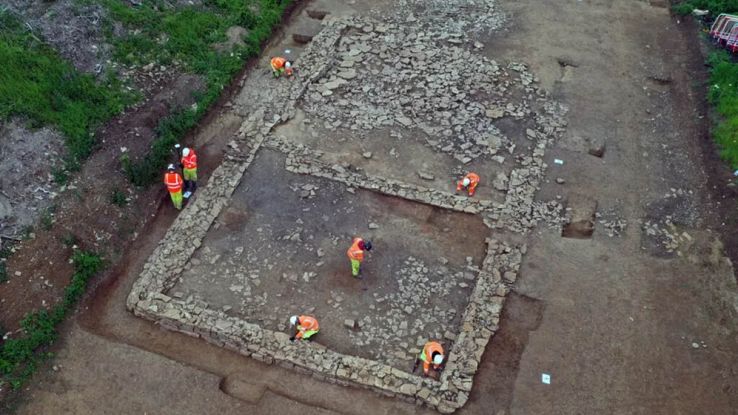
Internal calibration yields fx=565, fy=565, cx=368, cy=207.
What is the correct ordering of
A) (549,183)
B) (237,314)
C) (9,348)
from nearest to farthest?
(9,348), (237,314), (549,183)

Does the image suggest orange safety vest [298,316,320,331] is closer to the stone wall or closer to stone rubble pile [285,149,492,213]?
the stone wall

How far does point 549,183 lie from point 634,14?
35.2 ft

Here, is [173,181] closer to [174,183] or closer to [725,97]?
[174,183]

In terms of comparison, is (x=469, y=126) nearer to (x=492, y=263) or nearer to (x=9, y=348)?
(x=492, y=263)

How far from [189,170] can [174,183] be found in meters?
0.74

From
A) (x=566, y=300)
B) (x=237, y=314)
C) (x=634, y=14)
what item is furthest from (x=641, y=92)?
(x=237, y=314)

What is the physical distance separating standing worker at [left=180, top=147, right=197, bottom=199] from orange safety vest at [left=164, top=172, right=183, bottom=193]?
1.54 ft

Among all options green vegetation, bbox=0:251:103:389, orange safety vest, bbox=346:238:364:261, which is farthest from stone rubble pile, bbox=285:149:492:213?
green vegetation, bbox=0:251:103:389

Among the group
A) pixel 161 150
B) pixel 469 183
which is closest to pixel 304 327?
pixel 469 183

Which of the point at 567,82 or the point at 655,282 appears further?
the point at 567,82

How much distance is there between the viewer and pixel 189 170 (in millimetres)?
14766

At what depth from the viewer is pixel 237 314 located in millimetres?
12680

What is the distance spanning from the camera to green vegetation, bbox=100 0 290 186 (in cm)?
1691

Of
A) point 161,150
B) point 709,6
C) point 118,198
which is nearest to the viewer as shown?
point 118,198
